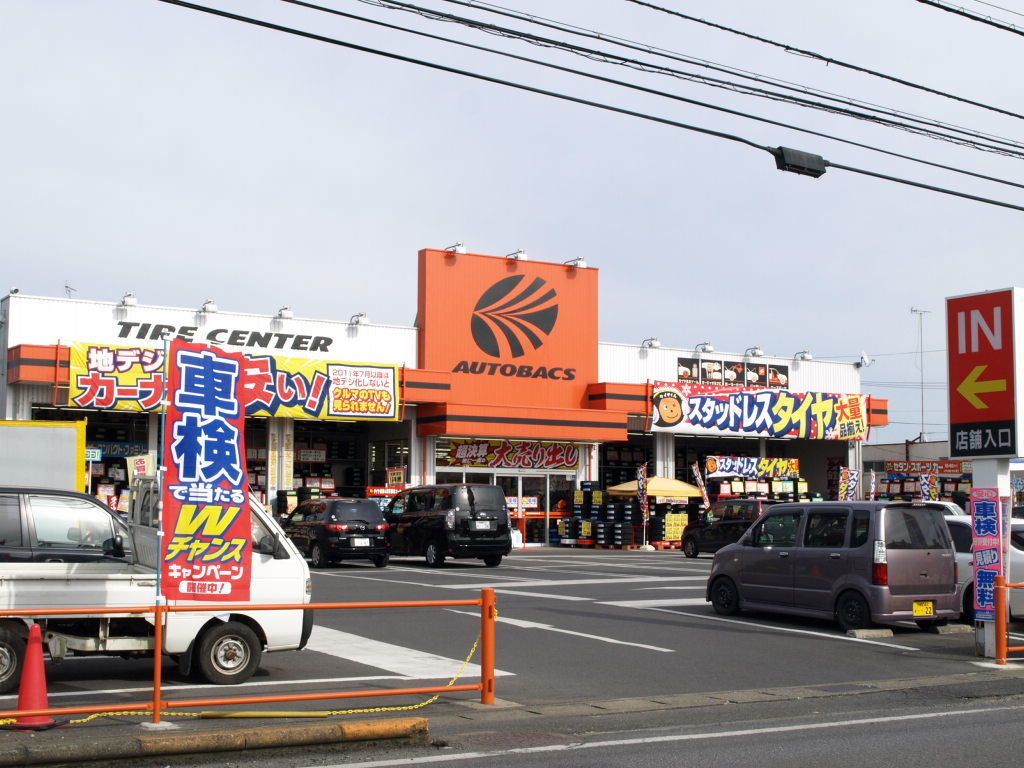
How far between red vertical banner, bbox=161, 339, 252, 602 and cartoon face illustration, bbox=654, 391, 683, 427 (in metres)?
32.7

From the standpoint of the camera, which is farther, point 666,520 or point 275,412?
point 666,520

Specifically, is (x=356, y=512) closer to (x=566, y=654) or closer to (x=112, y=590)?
(x=566, y=654)

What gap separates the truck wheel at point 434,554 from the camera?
2661 cm

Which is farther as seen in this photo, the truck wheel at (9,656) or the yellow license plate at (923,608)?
the yellow license plate at (923,608)

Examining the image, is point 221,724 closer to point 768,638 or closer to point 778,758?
point 778,758

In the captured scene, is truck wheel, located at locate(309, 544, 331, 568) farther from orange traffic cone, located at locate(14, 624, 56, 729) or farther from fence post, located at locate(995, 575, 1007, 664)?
orange traffic cone, located at locate(14, 624, 56, 729)

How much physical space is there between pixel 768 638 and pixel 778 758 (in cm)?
705

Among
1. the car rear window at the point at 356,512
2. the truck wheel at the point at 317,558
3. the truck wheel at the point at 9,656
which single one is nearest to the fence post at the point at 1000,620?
the truck wheel at the point at 9,656

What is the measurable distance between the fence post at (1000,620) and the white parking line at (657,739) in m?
2.65

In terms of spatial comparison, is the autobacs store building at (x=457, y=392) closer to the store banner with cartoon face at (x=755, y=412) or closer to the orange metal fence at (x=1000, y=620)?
the store banner with cartoon face at (x=755, y=412)

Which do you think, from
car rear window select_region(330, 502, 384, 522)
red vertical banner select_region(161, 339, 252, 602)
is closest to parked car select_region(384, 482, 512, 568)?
car rear window select_region(330, 502, 384, 522)

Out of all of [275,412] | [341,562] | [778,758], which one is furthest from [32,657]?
[275,412]

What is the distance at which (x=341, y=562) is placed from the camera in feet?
93.5

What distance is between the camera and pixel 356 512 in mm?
26578
